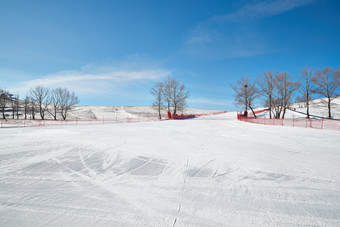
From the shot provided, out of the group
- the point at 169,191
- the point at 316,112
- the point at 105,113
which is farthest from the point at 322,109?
the point at 105,113

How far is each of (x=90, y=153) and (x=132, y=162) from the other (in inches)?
83.2

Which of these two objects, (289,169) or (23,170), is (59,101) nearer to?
(23,170)

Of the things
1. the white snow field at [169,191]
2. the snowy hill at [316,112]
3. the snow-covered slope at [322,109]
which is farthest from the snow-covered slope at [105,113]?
the white snow field at [169,191]

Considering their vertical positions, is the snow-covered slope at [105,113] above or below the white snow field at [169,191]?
above

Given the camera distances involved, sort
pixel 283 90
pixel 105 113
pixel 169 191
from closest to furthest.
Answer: pixel 169 191 < pixel 283 90 < pixel 105 113

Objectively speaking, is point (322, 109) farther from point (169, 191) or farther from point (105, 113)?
point (105, 113)

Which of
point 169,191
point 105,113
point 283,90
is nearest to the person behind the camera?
point 169,191

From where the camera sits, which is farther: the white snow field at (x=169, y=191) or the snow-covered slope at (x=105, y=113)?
the snow-covered slope at (x=105, y=113)

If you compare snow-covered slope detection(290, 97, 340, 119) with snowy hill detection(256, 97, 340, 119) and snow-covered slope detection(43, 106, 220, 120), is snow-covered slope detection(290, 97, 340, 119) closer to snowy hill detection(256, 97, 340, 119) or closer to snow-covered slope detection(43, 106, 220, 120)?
snowy hill detection(256, 97, 340, 119)

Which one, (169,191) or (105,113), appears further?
(105,113)

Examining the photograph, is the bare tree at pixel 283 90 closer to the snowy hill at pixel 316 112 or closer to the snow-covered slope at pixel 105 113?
the snowy hill at pixel 316 112

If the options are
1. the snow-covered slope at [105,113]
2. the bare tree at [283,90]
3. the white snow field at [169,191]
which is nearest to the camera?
the white snow field at [169,191]

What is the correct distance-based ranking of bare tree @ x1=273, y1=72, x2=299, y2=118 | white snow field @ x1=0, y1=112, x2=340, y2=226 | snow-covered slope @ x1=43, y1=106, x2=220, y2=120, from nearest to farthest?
white snow field @ x1=0, y1=112, x2=340, y2=226 → bare tree @ x1=273, y1=72, x2=299, y2=118 → snow-covered slope @ x1=43, y1=106, x2=220, y2=120

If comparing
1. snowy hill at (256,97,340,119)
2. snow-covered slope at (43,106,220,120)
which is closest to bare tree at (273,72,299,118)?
snowy hill at (256,97,340,119)
